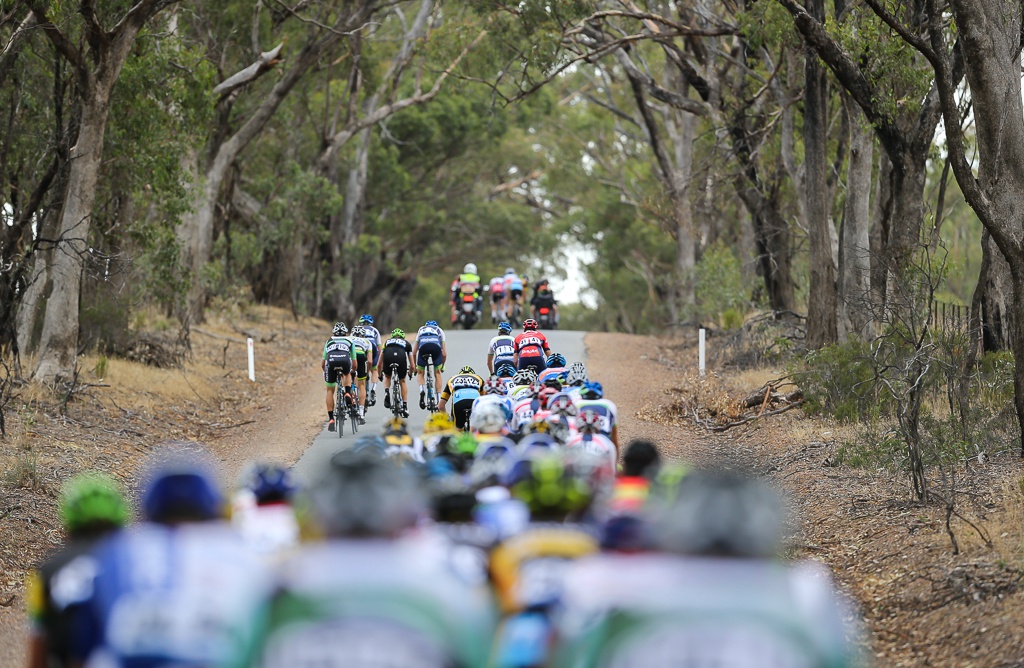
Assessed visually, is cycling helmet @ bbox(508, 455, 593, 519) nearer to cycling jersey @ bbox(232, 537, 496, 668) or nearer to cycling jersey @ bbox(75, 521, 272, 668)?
cycling jersey @ bbox(232, 537, 496, 668)

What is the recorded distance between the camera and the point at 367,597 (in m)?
4.05

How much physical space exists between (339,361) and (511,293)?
16185 mm

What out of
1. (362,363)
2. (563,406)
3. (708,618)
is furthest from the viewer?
(362,363)

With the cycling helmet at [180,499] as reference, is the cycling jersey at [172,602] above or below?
below

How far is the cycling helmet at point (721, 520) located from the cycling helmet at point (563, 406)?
6226mm

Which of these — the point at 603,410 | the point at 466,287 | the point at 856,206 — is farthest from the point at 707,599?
the point at 466,287

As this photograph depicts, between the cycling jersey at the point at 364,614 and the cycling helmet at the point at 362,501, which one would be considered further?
the cycling helmet at the point at 362,501

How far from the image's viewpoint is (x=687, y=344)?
33375 millimetres

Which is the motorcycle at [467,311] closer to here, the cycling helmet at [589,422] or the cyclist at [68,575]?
the cycling helmet at [589,422]

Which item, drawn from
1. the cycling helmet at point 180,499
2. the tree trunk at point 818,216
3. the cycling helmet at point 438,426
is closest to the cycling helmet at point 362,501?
the cycling helmet at point 180,499

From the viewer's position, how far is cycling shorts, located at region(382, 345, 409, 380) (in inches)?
753

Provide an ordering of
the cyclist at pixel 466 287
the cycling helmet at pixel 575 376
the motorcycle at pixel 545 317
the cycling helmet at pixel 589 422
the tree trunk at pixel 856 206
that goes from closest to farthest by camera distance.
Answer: the cycling helmet at pixel 589 422, the cycling helmet at pixel 575 376, the tree trunk at pixel 856 206, the cyclist at pixel 466 287, the motorcycle at pixel 545 317

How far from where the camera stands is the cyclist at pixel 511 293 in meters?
34.2

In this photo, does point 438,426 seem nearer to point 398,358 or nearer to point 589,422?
point 589,422
